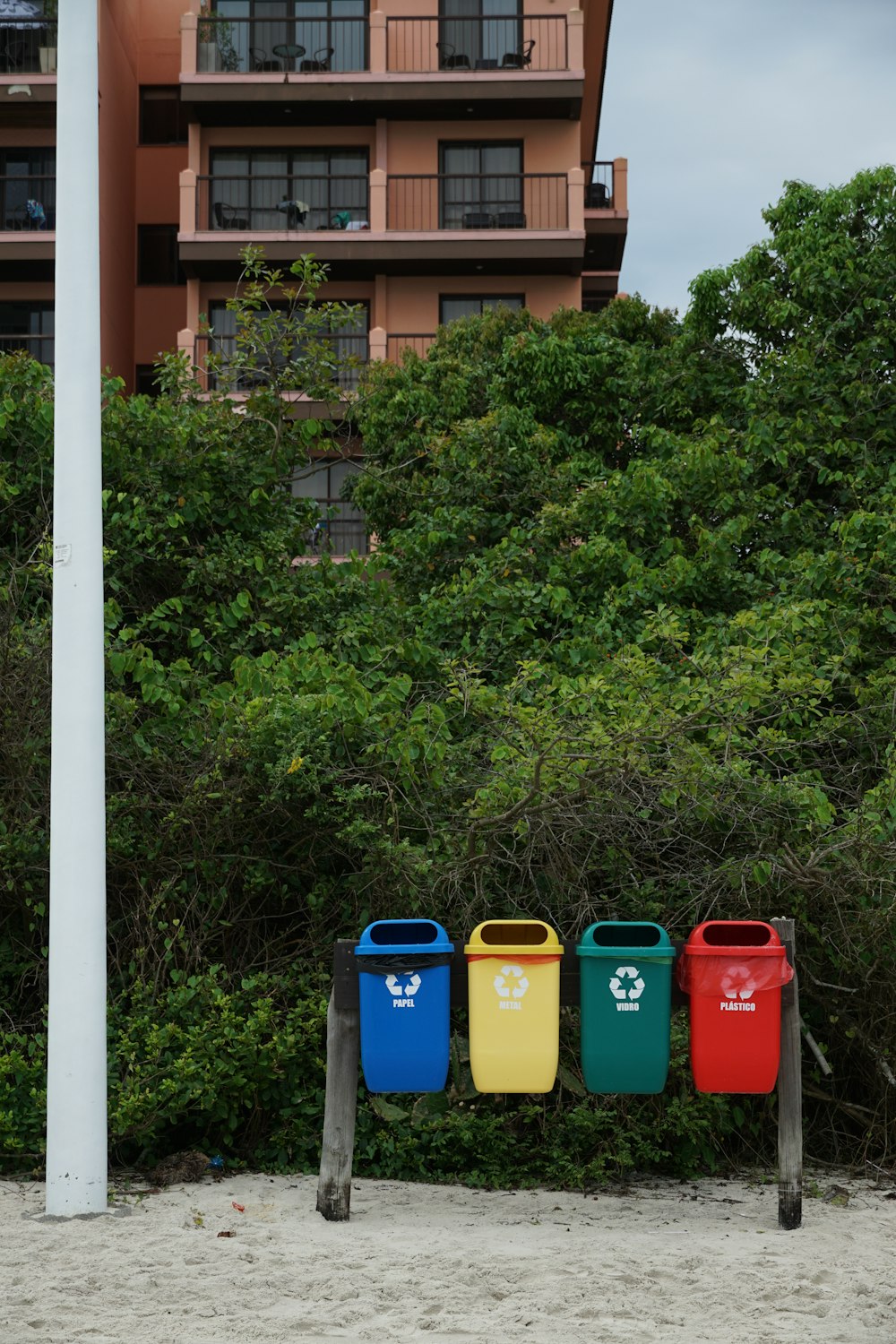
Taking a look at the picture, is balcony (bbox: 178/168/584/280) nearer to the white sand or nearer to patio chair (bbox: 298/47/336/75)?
patio chair (bbox: 298/47/336/75)

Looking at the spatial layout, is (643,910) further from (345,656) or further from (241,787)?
(345,656)

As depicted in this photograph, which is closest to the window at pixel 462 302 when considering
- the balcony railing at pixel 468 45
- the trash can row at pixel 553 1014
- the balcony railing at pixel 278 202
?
the balcony railing at pixel 278 202

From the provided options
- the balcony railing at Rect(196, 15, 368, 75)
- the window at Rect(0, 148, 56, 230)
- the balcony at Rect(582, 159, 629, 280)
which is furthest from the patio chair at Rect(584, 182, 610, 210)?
the window at Rect(0, 148, 56, 230)

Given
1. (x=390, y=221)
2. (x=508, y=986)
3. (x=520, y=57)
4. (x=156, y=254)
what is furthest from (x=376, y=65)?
(x=508, y=986)

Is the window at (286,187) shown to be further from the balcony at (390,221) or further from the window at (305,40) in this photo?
the window at (305,40)

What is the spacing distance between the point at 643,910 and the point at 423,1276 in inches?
89.6

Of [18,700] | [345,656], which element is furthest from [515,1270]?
[345,656]

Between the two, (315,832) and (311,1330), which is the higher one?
(315,832)

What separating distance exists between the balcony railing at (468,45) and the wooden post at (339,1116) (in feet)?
80.8

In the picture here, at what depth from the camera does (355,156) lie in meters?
27.5

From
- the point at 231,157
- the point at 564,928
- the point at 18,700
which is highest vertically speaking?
the point at 231,157

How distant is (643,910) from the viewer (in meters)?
6.65

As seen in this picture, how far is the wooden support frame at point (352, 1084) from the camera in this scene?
18.6ft

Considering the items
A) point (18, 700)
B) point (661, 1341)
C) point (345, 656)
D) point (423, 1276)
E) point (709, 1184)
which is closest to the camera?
point (661, 1341)
